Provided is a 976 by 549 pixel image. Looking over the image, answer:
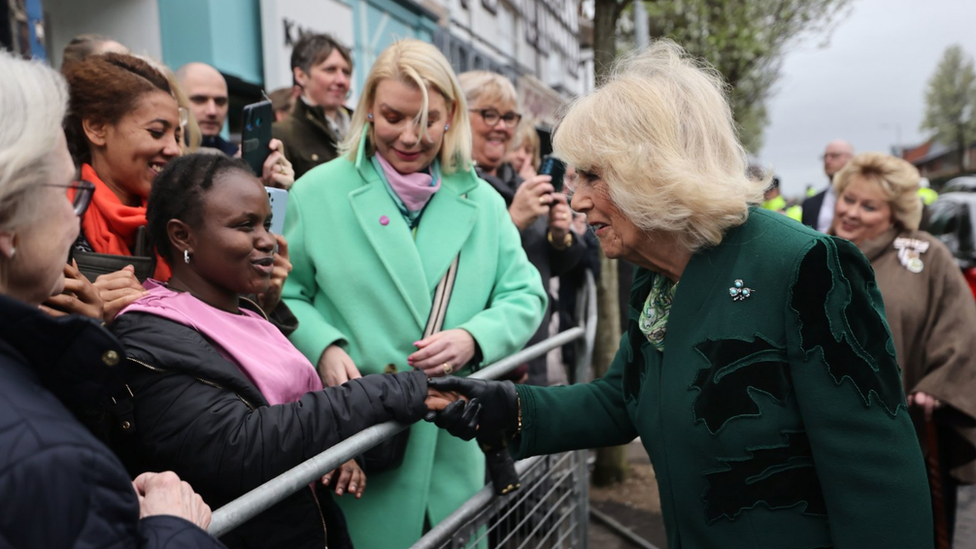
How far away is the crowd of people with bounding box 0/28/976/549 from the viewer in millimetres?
1064

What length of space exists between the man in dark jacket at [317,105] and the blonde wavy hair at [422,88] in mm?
1000

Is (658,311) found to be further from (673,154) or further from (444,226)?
(444,226)

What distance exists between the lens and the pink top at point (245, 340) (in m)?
1.54

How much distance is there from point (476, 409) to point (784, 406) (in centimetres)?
77

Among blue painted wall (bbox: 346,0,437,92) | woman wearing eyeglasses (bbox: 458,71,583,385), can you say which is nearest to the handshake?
woman wearing eyeglasses (bbox: 458,71,583,385)

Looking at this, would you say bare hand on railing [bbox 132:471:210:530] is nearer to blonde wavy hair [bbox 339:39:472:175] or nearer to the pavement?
blonde wavy hair [bbox 339:39:472:175]

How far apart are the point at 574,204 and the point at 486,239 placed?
0.59m

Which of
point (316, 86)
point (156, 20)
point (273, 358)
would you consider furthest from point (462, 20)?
point (273, 358)

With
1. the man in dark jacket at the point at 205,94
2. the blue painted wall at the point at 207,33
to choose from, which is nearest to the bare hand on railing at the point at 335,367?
the man in dark jacket at the point at 205,94

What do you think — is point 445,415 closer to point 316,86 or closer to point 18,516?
point 18,516

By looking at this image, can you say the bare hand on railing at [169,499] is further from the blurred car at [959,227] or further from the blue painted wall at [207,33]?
the blurred car at [959,227]

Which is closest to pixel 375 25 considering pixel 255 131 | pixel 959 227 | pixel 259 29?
pixel 259 29

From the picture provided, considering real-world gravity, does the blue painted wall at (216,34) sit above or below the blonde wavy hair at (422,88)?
above

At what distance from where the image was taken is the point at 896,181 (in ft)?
11.2
